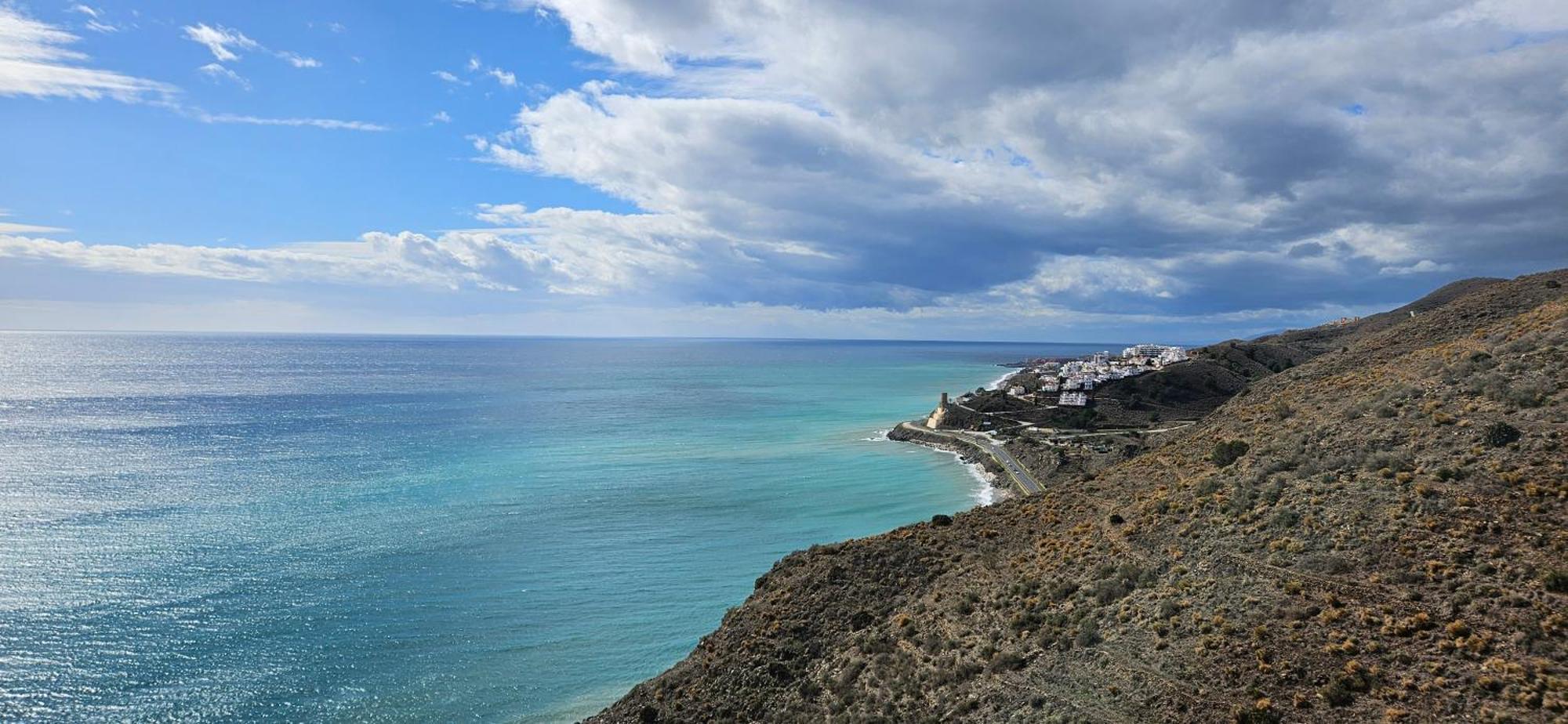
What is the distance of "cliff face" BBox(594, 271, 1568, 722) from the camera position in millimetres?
15508

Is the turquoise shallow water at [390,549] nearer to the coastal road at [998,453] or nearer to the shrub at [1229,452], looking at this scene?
the coastal road at [998,453]

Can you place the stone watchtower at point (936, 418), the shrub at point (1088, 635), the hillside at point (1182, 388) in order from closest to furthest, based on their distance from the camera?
the shrub at point (1088, 635) < the hillside at point (1182, 388) < the stone watchtower at point (936, 418)

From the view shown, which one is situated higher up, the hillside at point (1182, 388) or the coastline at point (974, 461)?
the hillside at point (1182, 388)

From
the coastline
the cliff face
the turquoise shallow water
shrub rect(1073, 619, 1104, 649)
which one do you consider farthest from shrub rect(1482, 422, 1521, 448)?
the coastline

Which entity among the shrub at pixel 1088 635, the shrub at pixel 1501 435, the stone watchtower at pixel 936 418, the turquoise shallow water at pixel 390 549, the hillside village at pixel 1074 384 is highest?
the shrub at pixel 1501 435

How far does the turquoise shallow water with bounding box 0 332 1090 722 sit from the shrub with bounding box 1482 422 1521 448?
29.9 m

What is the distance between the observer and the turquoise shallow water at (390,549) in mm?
30781

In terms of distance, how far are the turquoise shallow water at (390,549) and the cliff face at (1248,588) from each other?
33.9 feet

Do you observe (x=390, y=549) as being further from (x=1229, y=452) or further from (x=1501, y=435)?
(x=1501, y=435)

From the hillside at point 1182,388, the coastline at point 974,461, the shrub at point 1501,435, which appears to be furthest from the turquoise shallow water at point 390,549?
the shrub at point 1501,435

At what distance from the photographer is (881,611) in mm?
26562

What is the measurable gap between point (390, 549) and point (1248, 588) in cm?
4771

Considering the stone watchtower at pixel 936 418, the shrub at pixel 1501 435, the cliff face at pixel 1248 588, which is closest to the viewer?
the cliff face at pixel 1248 588

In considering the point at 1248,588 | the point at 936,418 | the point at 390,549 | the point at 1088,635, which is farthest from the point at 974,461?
the point at 1248,588
